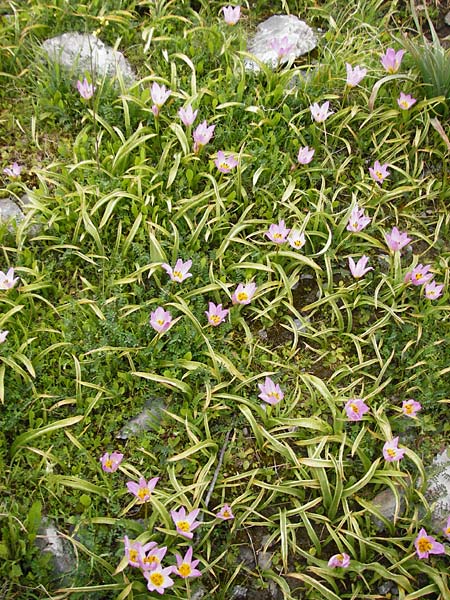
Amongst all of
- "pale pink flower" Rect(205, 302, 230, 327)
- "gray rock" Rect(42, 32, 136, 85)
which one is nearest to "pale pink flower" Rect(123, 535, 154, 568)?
"pale pink flower" Rect(205, 302, 230, 327)

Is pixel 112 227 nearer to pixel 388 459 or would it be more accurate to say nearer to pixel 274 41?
pixel 274 41

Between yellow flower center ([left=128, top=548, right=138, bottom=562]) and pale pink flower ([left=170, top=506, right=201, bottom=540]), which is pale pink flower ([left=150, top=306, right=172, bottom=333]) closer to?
pale pink flower ([left=170, top=506, right=201, bottom=540])

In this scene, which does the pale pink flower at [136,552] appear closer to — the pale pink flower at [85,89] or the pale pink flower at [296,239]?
the pale pink flower at [296,239]

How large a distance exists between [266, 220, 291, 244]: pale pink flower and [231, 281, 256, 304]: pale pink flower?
0.92 ft

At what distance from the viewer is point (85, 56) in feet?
11.8

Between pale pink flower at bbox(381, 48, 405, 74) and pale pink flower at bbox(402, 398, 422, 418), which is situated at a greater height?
pale pink flower at bbox(381, 48, 405, 74)

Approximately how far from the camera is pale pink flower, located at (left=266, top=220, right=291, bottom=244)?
2.97 m

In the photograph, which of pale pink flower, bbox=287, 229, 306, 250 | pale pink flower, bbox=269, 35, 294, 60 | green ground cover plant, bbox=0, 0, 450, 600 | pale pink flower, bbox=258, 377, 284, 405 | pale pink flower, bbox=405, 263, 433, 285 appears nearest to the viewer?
green ground cover plant, bbox=0, 0, 450, 600

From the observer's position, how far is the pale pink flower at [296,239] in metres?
3.02

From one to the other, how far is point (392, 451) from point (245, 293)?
37.3 inches

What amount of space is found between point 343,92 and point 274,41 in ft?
1.64

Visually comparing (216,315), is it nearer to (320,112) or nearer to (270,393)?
(270,393)

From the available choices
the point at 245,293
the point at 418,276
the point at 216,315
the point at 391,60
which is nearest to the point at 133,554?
the point at 216,315

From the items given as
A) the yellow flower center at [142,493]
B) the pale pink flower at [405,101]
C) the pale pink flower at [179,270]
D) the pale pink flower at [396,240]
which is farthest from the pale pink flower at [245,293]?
the pale pink flower at [405,101]
